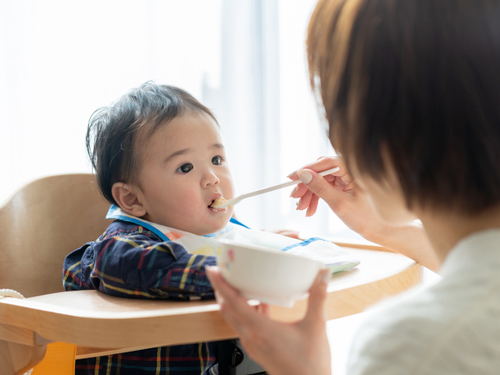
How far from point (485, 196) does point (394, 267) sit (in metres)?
0.37

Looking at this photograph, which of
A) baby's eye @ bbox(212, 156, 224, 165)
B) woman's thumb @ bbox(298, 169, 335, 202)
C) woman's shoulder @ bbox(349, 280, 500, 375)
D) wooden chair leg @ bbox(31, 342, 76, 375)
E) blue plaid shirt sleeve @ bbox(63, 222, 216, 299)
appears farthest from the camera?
baby's eye @ bbox(212, 156, 224, 165)

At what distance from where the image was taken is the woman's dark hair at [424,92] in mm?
416

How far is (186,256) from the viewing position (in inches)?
27.1

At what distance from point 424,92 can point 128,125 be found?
687mm

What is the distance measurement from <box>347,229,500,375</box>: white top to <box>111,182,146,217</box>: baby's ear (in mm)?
653

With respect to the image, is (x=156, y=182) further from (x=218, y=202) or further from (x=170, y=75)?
(x=170, y=75)

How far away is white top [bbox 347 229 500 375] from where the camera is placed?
396 mm

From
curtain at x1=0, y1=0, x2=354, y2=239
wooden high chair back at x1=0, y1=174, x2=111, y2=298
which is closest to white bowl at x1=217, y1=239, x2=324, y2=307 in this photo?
wooden high chair back at x1=0, y1=174, x2=111, y2=298

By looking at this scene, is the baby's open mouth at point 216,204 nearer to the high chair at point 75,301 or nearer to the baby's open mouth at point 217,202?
the baby's open mouth at point 217,202

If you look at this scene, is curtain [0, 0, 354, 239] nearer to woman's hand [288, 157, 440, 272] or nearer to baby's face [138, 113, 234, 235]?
baby's face [138, 113, 234, 235]

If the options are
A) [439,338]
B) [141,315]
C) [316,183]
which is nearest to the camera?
[439,338]

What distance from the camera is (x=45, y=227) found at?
3.59 ft

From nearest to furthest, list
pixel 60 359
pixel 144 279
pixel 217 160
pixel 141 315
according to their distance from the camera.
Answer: pixel 141 315, pixel 144 279, pixel 60 359, pixel 217 160

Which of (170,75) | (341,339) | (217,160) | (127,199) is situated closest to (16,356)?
(127,199)
